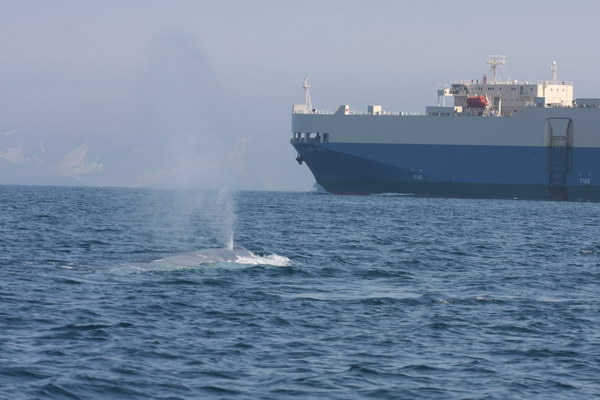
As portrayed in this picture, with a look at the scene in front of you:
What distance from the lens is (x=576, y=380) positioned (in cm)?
2095

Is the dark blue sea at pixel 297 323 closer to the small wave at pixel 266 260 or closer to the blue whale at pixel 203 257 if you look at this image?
the small wave at pixel 266 260

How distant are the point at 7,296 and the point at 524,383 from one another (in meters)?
13.9

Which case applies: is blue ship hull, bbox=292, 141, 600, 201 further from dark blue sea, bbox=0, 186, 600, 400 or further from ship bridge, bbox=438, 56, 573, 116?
dark blue sea, bbox=0, 186, 600, 400

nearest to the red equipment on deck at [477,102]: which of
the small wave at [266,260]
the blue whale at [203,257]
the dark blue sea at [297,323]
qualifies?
the dark blue sea at [297,323]

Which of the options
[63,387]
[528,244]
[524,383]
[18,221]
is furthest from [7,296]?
[18,221]

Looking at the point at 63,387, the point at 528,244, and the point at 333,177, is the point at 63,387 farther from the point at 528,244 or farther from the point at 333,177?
the point at 333,177

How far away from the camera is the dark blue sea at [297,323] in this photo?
19.9m

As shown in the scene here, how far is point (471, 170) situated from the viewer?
124438mm

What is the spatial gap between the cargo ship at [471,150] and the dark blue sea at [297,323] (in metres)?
74.4

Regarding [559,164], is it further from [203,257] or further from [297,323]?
[297,323]

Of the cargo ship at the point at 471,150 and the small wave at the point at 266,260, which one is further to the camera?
the cargo ship at the point at 471,150

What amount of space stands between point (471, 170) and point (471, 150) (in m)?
2.22

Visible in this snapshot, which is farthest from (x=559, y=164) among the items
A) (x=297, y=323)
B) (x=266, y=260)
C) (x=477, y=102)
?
(x=297, y=323)

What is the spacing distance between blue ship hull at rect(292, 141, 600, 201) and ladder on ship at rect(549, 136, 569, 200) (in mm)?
114
